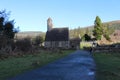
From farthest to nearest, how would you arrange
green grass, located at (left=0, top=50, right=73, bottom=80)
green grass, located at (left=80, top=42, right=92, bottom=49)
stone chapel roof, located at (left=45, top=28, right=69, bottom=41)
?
stone chapel roof, located at (left=45, top=28, right=69, bottom=41) < green grass, located at (left=80, top=42, right=92, bottom=49) < green grass, located at (left=0, top=50, right=73, bottom=80)

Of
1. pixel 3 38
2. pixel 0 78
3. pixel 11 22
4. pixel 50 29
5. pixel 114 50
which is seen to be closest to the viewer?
pixel 0 78

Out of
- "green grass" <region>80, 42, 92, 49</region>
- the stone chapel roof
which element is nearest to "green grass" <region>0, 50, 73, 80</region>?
"green grass" <region>80, 42, 92, 49</region>

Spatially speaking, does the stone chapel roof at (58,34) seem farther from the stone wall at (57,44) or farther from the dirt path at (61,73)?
the dirt path at (61,73)

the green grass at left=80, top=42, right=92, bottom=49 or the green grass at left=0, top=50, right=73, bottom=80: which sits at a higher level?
the green grass at left=80, top=42, right=92, bottom=49

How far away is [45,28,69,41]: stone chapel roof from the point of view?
10862 cm

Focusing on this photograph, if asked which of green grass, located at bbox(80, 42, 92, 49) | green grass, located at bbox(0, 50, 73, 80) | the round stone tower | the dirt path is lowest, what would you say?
the dirt path

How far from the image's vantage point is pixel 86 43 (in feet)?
346

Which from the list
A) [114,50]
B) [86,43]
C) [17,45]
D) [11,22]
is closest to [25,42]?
[17,45]

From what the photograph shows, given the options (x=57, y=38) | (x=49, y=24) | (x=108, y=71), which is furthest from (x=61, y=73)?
(x=49, y=24)

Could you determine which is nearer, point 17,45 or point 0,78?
point 0,78

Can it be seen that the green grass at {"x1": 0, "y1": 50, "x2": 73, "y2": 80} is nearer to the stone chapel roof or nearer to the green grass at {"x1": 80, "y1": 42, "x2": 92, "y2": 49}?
the green grass at {"x1": 80, "y1": 42, "x2": 92, "y2": 49}

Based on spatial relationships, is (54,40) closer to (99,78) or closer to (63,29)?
(63,29)

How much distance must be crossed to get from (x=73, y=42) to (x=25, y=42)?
248ft

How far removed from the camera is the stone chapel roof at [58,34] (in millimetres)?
108625
